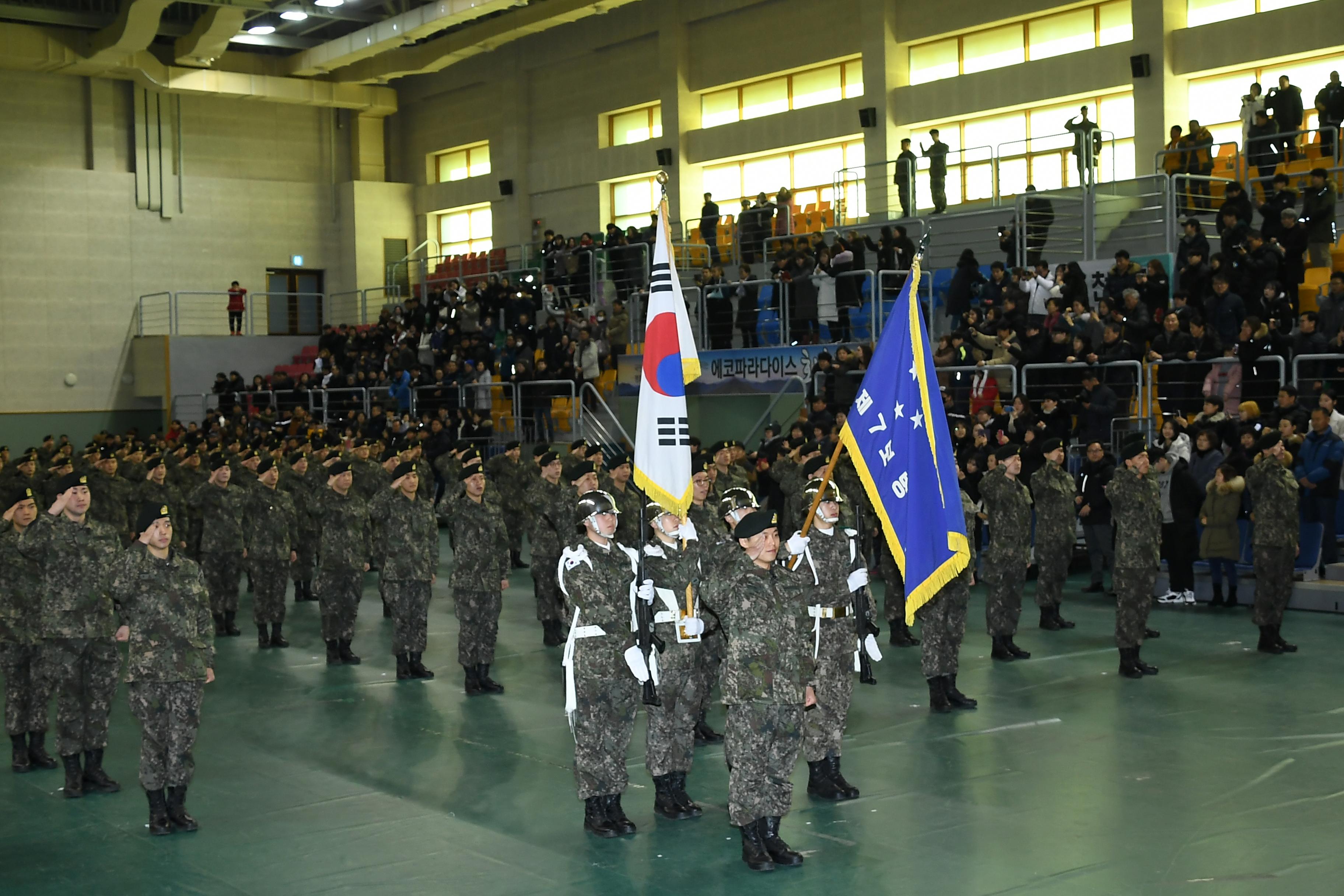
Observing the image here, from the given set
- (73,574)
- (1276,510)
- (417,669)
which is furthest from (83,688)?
(1276,510)

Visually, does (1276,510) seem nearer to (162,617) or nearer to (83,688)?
(162,617)

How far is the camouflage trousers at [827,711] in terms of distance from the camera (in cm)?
850

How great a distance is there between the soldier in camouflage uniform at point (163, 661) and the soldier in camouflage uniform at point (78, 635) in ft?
3.02

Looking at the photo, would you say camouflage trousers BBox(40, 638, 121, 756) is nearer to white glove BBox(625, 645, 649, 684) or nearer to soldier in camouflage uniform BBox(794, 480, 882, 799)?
white glove BBox(625, 645, 649, 684)

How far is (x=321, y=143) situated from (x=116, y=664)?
31717 mm

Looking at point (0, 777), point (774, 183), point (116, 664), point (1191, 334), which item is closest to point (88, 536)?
point (116, 664)

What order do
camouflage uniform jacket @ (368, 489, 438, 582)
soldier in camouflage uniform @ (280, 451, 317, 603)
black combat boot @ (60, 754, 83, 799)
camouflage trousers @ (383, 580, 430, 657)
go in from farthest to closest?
soldier in camouflage uniform @ (280, 451, 317, 603), camouflage trousers @ (383, 580, 430, 657), camouflage uniform jacket @ (368, 489, 438, 582), black combat boot @ (60, 754, 83, 799)

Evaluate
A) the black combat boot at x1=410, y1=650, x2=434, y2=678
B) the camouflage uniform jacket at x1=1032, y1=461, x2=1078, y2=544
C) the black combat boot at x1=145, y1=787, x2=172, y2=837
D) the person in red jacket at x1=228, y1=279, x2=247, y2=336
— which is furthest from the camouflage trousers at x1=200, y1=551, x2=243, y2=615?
the person in red jacket at x1=228, y1=279, x2=247, y2=336

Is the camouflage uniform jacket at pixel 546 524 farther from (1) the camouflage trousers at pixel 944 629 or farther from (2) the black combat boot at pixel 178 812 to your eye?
(2) the black combat boot at pixel 178 812

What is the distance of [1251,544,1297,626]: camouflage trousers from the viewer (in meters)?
12.6

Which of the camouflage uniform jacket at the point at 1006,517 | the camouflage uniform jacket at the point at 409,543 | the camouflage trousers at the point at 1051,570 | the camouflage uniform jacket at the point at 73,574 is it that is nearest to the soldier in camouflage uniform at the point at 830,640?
the camouflage uniform jacket at the point at 1006,517

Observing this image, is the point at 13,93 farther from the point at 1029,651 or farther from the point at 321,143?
the point at 1029,651

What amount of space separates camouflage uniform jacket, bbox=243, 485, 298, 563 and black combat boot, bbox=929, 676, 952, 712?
22.9ft

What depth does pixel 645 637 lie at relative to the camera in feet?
25.4
